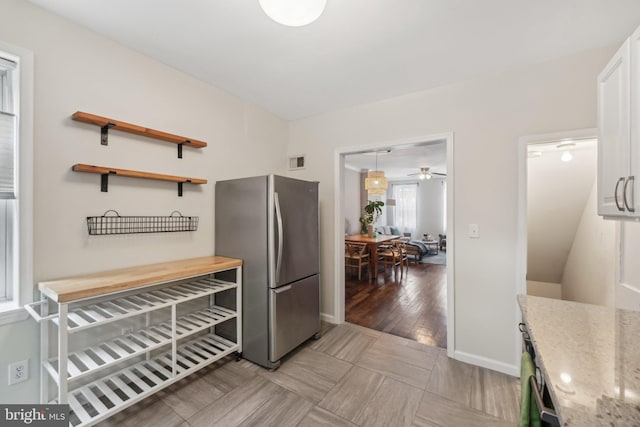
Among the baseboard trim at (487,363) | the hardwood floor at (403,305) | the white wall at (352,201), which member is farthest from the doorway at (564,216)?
the white wall at (352,201)

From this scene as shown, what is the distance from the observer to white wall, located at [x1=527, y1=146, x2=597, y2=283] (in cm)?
282

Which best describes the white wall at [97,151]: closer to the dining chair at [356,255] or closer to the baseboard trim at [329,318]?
the baseboard trim at [329,318]

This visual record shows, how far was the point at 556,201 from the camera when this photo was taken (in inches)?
124

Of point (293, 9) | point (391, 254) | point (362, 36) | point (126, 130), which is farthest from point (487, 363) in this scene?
point (126, 130)

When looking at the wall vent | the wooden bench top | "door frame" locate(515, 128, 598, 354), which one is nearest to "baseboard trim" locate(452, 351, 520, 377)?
"door frame" locate(515, 128, 598, 354)

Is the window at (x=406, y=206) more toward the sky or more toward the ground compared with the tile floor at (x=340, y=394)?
more toward the sky

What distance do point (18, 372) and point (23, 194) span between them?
1.04 meters

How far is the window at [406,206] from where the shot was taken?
922 centimetres

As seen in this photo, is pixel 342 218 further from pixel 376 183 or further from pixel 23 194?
pixel 23 194

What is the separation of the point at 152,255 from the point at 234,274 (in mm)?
669

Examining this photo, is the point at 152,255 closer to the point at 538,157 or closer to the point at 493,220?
the point at 493,220

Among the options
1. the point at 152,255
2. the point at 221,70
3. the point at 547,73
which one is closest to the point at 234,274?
the point at 152,255

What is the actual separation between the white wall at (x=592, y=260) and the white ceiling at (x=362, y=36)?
157 centimetres

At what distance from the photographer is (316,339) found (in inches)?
106
